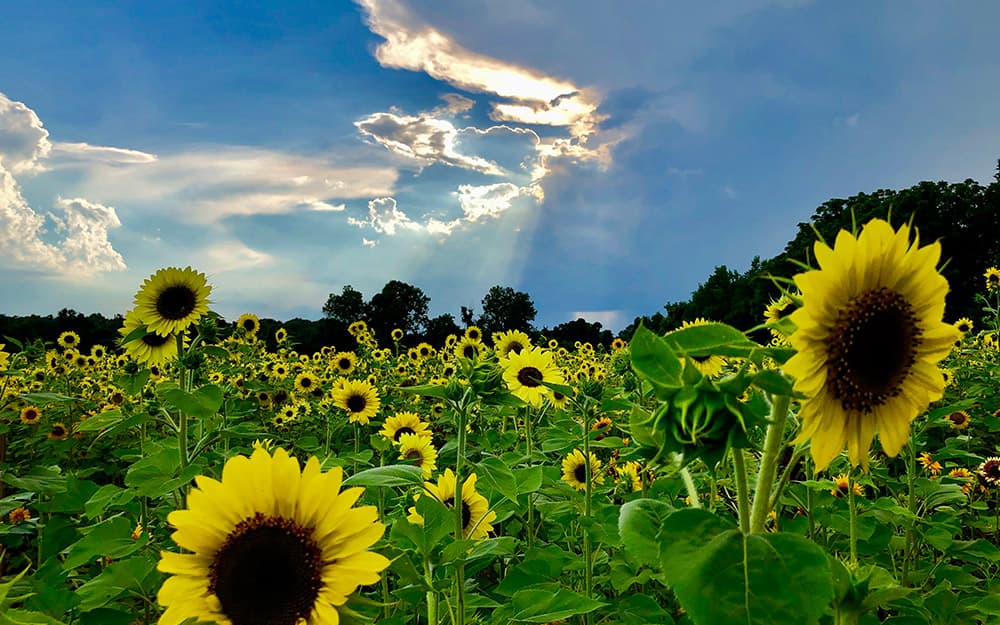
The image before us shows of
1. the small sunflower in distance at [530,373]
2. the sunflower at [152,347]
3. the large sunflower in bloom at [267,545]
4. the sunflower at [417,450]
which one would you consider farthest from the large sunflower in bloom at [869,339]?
the sunflower at [152,347]

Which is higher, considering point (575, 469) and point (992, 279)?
point (992, 279)

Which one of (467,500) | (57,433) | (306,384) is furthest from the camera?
(306,384)

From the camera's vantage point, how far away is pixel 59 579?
6.65 feet

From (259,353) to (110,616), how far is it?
882 centimetres

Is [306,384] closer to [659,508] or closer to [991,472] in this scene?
[991,472]

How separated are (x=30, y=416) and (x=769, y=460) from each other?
789 centimetres

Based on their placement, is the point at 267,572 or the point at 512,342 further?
the point at 512,342

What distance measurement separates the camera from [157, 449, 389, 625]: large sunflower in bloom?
3.64 feet

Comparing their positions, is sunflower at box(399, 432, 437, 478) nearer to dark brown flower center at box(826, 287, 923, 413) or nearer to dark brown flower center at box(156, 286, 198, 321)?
dark brown flower center at box(156, 286, 198, 321)

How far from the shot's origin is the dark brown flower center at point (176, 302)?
11.1 ft

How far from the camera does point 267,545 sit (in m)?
1.15

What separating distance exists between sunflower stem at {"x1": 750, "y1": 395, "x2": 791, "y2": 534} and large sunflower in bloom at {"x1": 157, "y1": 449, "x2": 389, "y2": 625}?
645 mm

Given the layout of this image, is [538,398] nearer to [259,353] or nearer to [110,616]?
[110,616]

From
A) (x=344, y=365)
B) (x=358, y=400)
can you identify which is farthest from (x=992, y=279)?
(x=344, y=365)
